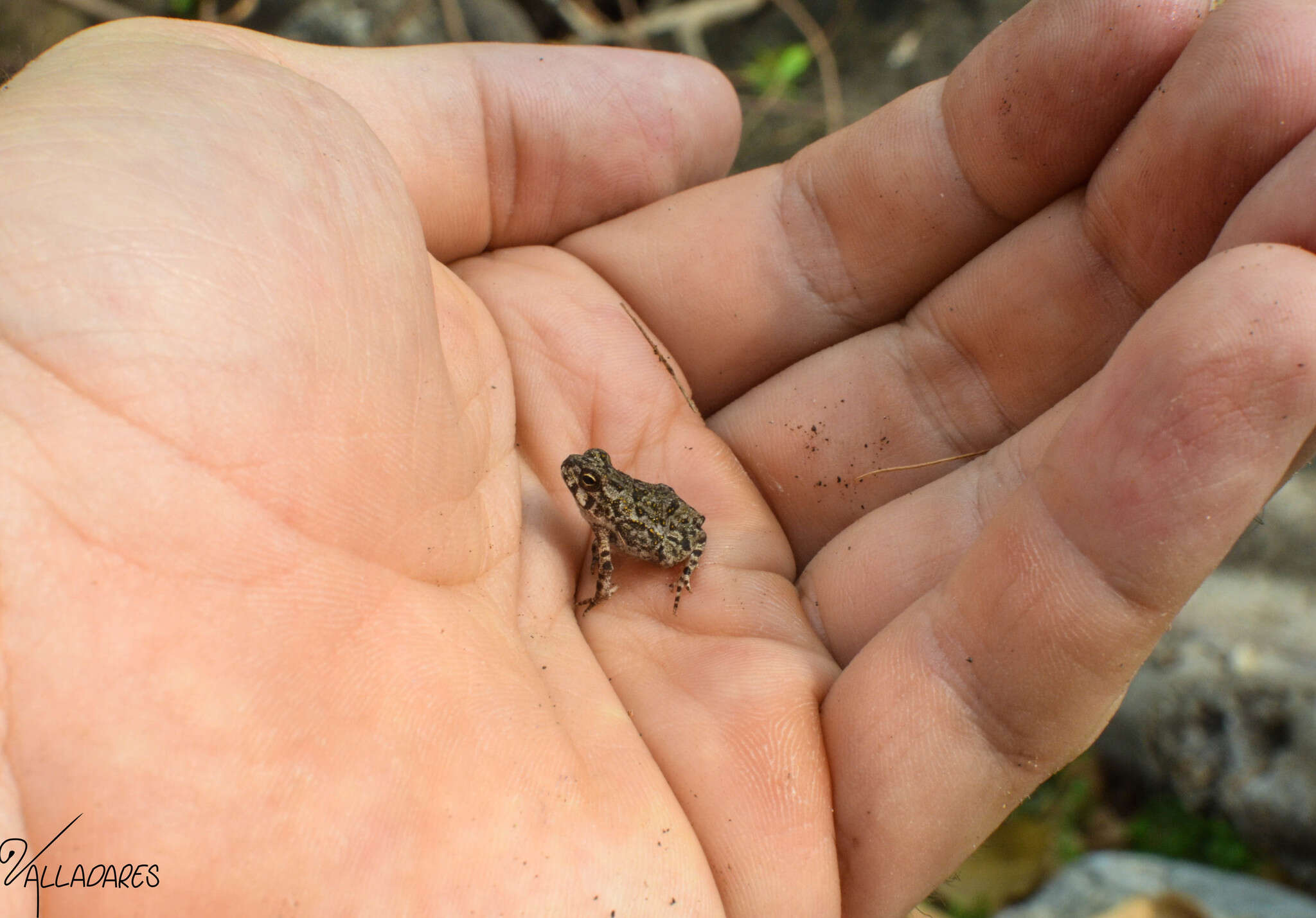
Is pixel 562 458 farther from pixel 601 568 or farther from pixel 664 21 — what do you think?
pixel 664 21

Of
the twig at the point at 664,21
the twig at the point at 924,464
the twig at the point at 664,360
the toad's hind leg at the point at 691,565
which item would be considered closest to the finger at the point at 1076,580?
the toad's hind leg at the point at 691,565

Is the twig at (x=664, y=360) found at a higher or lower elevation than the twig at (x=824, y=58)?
lower

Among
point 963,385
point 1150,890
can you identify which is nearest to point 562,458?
point 963,385

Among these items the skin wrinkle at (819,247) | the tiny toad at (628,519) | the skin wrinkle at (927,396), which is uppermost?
the skin wrinkle at (819,247)

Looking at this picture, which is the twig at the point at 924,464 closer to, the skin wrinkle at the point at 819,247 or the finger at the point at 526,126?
the skin wrinkle at the point at 819,247

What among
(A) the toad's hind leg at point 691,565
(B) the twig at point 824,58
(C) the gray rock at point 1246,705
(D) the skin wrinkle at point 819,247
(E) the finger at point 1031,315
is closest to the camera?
(E) the finger at point 1031,315

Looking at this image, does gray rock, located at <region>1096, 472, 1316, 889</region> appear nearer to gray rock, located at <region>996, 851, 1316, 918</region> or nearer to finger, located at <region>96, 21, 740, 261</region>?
gray rock, located at <region>996, 851, 1316, 918</region>

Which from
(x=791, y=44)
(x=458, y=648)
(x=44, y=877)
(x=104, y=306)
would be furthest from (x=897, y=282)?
(x=791, y=44)
